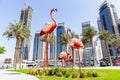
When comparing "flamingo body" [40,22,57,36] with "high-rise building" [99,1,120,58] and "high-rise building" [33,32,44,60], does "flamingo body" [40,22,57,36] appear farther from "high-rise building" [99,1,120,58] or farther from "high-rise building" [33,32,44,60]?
"high-rise building" [33,32,44,60]

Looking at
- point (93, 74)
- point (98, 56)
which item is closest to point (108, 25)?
point (98, 56)

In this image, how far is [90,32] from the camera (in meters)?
49.6

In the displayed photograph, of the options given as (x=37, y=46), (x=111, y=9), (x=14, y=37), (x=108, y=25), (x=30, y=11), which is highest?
(x=30, y=11)

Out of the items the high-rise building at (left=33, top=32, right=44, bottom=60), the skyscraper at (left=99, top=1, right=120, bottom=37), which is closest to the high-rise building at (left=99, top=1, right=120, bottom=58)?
the skyscraper at (left=99, top=1, right=120, bottom=37)

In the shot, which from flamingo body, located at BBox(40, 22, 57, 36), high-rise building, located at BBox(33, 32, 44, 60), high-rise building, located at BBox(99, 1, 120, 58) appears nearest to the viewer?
flamingo body, located at BBox(40, 22, 57, 36)

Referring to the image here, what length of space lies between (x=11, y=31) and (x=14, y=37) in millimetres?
1975

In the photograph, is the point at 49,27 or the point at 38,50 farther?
the point at 38,50

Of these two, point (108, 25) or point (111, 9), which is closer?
point (108, 25)

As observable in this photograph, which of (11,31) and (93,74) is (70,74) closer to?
(93,74)

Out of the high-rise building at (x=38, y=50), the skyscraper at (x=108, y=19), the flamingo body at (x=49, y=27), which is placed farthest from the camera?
the high-rise building at (x=38, y=50)

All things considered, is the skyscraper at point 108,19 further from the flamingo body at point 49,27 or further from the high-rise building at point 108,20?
the flamingo body at point 49,27

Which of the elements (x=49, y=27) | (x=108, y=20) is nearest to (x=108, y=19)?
(x=108, y=20)

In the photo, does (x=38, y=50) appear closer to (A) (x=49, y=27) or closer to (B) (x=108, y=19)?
(B) (x=108, y=19)

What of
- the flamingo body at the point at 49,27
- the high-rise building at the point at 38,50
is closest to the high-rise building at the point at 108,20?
the high-rise building at the point at 38,50
